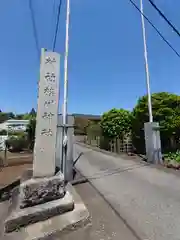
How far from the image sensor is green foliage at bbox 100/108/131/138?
58.3 feet

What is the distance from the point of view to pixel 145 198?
5.18 meters

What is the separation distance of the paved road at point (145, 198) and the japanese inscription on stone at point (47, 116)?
73.3 inches

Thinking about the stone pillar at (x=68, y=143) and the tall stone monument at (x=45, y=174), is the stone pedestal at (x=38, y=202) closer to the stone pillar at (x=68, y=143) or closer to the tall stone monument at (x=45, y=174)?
the tall stone monument at (x=45, y=174)

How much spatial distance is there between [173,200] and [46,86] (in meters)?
4.01

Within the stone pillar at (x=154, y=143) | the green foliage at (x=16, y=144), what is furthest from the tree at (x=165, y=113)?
the green foliage at (x=16, y=144)

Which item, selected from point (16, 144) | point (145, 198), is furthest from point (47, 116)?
point (16, 144)

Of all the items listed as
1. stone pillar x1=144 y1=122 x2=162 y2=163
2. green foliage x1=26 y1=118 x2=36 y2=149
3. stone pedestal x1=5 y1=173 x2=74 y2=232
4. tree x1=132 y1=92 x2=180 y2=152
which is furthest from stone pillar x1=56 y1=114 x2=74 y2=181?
green foliage x1=26 y1=118 x2=36 y2=149

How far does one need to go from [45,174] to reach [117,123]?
1360 cm

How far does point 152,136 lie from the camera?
31.9 ft

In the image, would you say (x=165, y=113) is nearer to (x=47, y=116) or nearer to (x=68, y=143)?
(x=68, y=143)

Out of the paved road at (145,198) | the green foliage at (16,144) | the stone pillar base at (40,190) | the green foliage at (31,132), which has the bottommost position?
the paved road at (145,198)

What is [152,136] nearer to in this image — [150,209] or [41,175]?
[150,209]

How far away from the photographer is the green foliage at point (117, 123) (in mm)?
17766

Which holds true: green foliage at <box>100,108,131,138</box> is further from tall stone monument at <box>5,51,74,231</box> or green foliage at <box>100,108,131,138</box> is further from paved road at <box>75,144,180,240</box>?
tall stone monument at <box>5,51,74,231</box>
